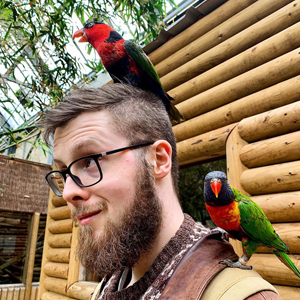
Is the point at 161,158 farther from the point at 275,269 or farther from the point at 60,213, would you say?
the point at 60,213

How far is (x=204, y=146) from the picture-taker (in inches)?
128

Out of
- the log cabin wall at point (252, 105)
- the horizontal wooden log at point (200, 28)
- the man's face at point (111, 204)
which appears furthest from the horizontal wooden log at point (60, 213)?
the man's face at point (111, 204)

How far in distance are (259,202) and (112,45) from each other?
5.92 feet

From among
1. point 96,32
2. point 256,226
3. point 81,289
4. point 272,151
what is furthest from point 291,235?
point 81,289

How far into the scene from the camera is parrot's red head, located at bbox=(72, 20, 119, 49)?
1.82 meters

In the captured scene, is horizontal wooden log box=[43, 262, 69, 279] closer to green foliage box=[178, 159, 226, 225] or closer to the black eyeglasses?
green foliage box=[178, 159, 226, 225]

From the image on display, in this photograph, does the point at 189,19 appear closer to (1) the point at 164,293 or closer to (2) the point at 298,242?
(2) the point at 298,242

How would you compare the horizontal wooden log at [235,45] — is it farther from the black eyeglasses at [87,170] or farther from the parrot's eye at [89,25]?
the black eyeglasses at [87,170]

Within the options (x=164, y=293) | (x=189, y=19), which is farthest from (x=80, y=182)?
(x=189, y=19)

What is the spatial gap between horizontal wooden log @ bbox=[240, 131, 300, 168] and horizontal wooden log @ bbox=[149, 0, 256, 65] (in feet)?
5.49

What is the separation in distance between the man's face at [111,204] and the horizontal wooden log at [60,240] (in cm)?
427

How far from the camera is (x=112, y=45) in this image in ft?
5.81

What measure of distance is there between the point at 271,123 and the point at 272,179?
1.63 ft

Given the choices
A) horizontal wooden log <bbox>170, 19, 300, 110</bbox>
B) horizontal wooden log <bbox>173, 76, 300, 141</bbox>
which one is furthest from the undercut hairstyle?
horizontal wooden log <bbox>170, 19, 300, 110</bbox>
